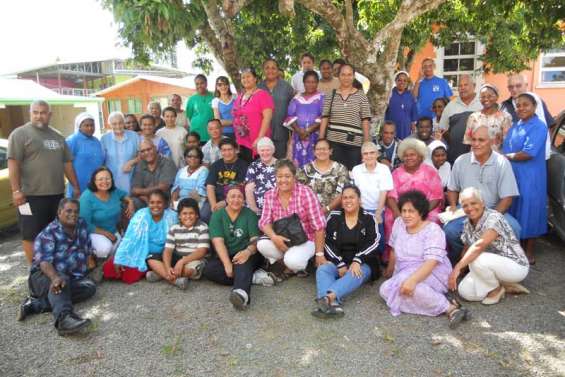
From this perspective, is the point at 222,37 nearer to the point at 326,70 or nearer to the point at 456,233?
the point at 326,70

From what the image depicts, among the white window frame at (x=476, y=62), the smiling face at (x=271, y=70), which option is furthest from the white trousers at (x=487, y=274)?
the white window frame at (x=476, y=62)

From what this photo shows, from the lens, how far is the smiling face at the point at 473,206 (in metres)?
3.96

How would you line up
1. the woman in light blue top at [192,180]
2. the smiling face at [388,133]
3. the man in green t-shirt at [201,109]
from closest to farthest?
the woman in light blue top at [192,180] < the smiling face at [388,133] < the man in green t-shirt at [201,109]

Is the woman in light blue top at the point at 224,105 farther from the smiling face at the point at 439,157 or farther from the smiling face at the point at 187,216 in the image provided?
the smiling face at the point at 439,157

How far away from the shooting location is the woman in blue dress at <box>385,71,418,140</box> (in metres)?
7.14

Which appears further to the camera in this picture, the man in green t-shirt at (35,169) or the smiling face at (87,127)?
the smiling face at (87,127)

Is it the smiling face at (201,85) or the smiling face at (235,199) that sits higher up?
the smiling face at (201,85)

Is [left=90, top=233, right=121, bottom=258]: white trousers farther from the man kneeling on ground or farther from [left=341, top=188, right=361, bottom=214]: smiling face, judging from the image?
[left=341, top=188, right=361, bottom=214]: smiling face

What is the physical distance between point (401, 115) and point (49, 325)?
18.8 feet

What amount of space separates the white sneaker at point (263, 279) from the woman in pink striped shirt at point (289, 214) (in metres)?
0.18

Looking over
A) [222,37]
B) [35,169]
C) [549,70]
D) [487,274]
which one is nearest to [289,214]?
[487,274]

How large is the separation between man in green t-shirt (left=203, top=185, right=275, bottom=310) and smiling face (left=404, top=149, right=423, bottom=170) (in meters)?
1.85

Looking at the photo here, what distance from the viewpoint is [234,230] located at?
471 centimetres

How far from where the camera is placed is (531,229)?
4859 mm
